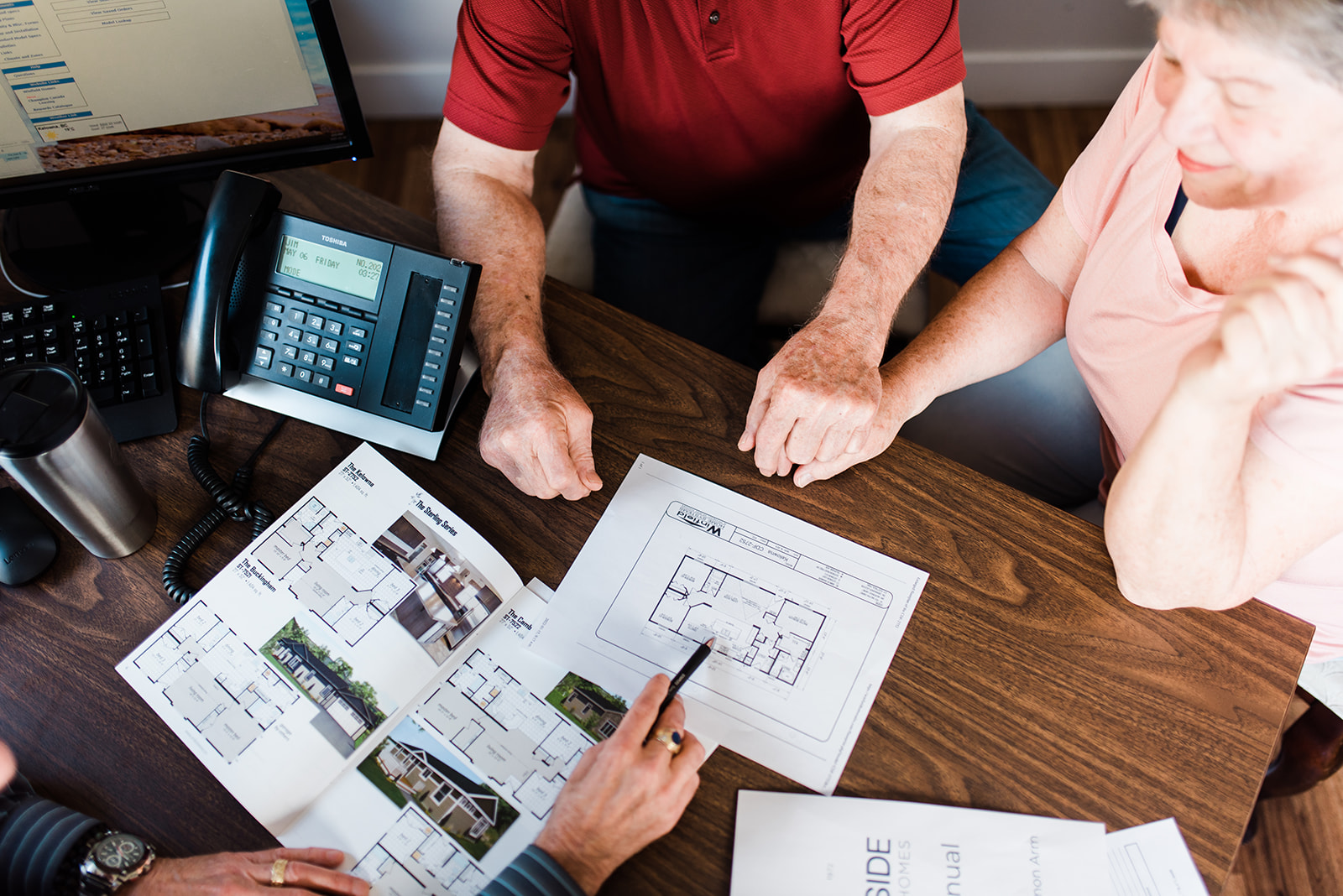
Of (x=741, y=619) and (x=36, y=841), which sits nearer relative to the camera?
(x=36, y=841)

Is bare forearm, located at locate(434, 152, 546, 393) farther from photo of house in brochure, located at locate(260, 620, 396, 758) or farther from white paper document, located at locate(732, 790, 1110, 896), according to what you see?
white paper document, located at locate(732, 790, 1110, 896)

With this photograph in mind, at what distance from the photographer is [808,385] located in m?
0.84

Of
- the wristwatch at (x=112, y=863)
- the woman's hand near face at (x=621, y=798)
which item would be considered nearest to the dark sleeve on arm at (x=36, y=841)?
the wristwatch at (x=112, y=863)

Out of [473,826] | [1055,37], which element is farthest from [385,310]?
[1055,37]

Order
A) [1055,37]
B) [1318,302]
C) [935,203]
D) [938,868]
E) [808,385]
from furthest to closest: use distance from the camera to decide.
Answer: [1055,37]
[935,203]
[808,385]
[938,868]
[1318,302]

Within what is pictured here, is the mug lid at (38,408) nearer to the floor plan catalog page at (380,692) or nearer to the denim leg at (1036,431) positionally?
the floor plan catalog page at (380,692)

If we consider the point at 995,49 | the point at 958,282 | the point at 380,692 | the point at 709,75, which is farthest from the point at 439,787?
the point at 995,49

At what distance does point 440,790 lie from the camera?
2.31 feet

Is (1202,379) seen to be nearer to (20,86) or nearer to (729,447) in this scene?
(729,447)

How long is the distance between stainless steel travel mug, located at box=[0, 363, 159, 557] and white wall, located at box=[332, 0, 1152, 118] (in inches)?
63.3

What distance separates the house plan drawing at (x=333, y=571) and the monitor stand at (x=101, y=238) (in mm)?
445

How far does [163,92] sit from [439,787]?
0.83m

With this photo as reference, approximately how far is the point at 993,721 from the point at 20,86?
120cm

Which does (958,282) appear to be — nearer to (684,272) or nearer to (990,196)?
(990,196)
